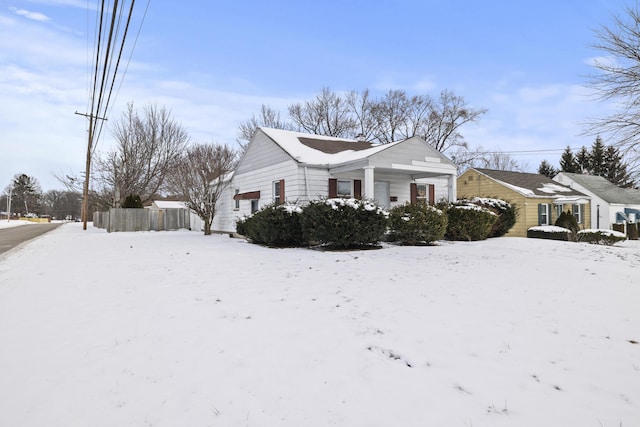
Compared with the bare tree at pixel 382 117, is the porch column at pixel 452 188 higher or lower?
lower

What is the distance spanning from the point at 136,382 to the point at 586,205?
2940 cm

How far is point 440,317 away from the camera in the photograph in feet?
14.1

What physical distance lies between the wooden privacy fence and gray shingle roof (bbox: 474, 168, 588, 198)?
20784 millimetres

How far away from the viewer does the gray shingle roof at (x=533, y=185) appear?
21938 mm

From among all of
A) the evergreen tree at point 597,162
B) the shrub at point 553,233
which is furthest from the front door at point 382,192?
the evergreen tree at point 597,162

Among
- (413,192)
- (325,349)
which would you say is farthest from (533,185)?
(325,349)

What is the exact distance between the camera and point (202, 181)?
18094mm

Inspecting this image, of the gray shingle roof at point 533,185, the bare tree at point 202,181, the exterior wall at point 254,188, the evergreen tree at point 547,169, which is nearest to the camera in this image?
the exterior wall at point 254,188

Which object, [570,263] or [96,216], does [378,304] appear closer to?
[570,263]

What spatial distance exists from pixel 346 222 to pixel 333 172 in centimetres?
460

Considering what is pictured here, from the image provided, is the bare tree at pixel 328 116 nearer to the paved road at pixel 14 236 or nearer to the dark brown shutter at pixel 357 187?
the dark brown shutter at pixel 357 187

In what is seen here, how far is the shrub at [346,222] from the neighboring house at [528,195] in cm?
1358

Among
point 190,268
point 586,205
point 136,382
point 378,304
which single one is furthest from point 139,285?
point 586,205

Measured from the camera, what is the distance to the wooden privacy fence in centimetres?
2228
